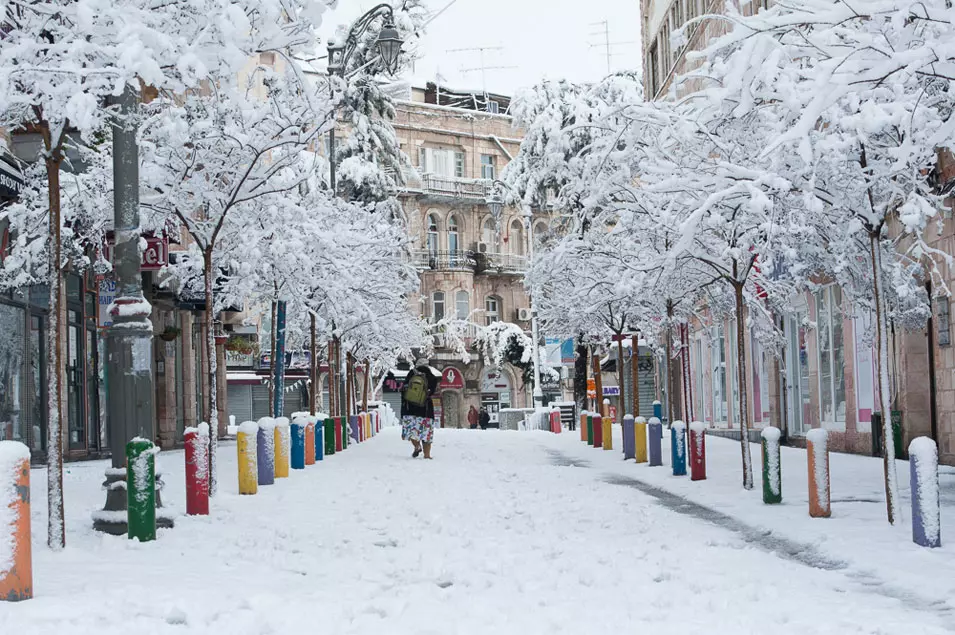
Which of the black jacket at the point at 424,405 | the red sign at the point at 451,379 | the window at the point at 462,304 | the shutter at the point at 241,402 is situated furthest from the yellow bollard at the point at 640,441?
the window at the point at 462,304

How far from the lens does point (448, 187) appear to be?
6894cm

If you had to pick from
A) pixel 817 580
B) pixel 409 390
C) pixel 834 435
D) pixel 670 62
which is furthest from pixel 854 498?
pixel 670 62

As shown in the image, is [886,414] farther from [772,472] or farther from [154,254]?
[154,254]

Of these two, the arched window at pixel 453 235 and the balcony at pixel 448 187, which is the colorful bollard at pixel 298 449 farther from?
the arched window at pixel 453 235

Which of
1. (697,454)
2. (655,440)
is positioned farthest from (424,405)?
(697,454)

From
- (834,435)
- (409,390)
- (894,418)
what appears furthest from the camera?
(834,435)

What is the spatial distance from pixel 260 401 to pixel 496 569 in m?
51.0

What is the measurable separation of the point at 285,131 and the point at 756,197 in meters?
7.82

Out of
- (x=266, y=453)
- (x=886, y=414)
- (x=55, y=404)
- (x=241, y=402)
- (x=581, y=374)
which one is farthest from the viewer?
(x=241, y=402)

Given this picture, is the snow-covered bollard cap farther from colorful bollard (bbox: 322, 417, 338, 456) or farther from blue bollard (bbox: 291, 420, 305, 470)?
colorful bollard (bbox: 322, 417, 338, 456)

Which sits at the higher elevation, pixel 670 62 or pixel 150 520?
pixel 670 62

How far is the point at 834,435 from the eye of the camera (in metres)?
24.9

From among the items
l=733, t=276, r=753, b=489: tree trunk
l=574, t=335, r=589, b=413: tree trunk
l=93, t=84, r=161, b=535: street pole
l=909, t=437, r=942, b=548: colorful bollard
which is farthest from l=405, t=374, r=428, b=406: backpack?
l=574, t=335, r=589, b=413: tree trunk

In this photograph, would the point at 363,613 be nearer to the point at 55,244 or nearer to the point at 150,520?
the point at 150,520
